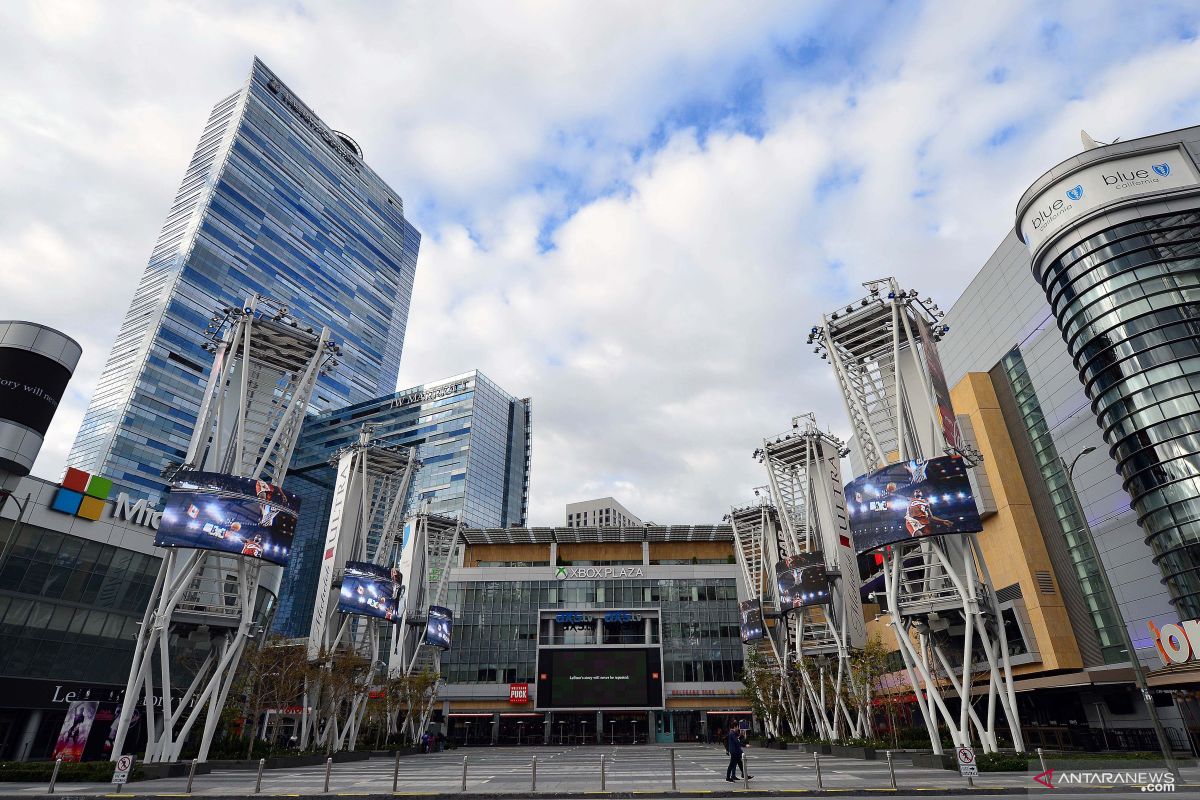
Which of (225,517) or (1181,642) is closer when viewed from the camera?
(225,517)

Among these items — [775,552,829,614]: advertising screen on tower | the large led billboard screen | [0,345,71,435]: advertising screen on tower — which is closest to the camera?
[0,345,71,435]: advertising screen on tower

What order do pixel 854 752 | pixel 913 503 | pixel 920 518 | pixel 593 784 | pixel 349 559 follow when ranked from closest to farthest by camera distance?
pixel 593 784 → pixel 920 518 → pixel 913 503 → pixel 854 752 → pixel 349 559

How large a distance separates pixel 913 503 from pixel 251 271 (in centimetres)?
14550

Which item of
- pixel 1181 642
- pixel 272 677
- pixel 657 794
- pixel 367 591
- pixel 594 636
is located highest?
pixel 594 636

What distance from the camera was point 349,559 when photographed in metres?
48.0

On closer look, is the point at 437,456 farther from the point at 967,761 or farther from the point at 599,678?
the point at 967,761

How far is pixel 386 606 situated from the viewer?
48.4 metres

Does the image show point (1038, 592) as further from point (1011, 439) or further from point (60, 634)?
point (60, 634)

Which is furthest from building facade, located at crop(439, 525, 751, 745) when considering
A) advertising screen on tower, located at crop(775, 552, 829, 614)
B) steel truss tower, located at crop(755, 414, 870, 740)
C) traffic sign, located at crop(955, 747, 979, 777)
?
traffic sign, located at crop(955, 747, 979, 777)

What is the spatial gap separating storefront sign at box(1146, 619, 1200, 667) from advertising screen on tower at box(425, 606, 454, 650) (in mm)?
54133

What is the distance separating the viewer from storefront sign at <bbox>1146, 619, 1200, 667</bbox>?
35.6m

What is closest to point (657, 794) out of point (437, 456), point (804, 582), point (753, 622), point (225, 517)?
point (225, 517)

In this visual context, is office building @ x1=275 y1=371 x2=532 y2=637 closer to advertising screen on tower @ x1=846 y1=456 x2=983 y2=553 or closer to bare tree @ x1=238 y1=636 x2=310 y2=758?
bare tree @ x1=238 y1=636 x2=310 y2=758

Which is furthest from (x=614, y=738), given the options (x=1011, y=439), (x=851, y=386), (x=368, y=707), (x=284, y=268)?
(x=284, y=268)
